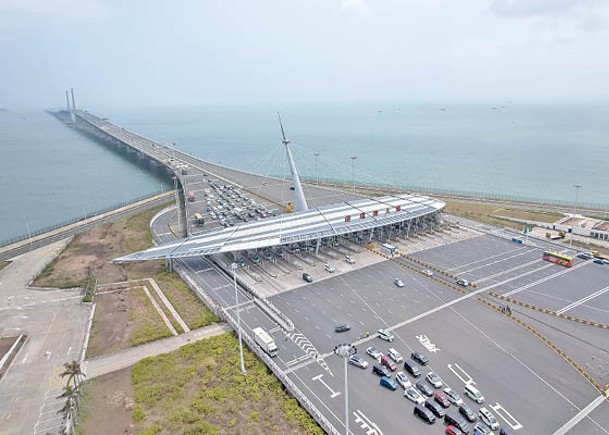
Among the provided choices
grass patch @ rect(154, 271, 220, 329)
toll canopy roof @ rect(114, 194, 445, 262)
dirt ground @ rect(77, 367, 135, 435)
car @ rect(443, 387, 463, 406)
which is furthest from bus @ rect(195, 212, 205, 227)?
car @ rect(443, 387, 463, 406)

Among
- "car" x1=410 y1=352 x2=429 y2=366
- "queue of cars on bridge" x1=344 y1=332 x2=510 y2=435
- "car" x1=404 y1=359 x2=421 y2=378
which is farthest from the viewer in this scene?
"car" x1=410 y1=352 x2=429 y2=366

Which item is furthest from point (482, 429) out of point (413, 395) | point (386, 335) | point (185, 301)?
point (185, 301)

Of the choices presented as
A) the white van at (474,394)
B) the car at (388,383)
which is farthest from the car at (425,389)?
the white van at (474,394)

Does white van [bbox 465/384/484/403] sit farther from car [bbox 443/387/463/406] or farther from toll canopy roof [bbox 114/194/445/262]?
toll canopy roof [bbox 114/194/445/262]

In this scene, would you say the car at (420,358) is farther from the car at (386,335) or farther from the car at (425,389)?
the car at (386,335)

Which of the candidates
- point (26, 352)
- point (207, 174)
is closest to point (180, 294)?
point (26, 352)

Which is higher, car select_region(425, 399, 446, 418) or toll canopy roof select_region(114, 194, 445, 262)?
toll canopy roof select_region(114, 194, 445, 262)
